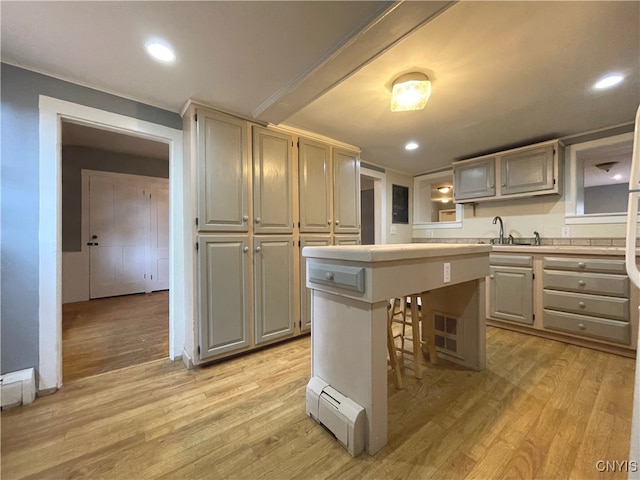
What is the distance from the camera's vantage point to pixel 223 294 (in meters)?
2.14

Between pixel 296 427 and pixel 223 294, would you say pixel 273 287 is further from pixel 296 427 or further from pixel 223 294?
pixel 296 427

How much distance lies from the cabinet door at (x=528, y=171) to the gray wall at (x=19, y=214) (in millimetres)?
4219

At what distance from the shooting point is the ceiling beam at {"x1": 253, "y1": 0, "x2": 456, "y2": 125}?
3.79 ft

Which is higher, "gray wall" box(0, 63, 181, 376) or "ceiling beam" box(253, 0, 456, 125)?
"ceiling beam" box(253, 0, 456, 125)

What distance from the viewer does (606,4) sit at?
1206mm

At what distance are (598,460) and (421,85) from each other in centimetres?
219

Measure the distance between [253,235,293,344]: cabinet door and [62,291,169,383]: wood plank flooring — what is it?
922 millimetres

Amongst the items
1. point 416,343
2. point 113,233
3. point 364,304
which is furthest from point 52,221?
point 113,233

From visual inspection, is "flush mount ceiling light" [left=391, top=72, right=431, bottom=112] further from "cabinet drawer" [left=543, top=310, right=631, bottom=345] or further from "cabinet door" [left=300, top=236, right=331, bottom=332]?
"cabinet drawer" [left=543, top=310, right=631, bottom=345]

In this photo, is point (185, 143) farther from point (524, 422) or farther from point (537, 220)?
point (537, 220)

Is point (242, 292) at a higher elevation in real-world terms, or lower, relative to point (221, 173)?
lower

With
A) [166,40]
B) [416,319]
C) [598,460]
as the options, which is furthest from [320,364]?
[166,40]

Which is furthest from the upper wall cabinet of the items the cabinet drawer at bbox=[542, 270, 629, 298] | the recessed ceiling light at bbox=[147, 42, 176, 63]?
the recessed ceiling light at bbox=[147, 42, 176, 63]

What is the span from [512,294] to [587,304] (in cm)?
57
